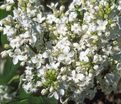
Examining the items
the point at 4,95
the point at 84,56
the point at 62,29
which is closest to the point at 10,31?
the point at 62,29

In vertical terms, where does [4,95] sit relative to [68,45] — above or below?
below

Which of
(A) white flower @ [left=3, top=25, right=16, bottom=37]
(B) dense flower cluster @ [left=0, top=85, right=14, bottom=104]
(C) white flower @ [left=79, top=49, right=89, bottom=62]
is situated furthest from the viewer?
(B) dense flower cluster @ [left=0, top=85, right=14, bottom=104]

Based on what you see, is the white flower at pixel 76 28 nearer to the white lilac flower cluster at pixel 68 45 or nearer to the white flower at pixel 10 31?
the white lilac flower cluster at pixel 68 45

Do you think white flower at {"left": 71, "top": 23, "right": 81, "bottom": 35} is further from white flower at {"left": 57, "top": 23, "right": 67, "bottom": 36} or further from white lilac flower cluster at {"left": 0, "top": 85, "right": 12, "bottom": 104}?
white lilac flower cluster at {"left": 0, "top": 85, "right": 12, "bottom": 104}

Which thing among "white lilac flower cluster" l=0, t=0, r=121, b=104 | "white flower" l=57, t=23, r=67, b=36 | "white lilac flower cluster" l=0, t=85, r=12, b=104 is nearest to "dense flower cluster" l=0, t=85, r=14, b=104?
"white lilac flower cluster" l=0, t=85, r=12, b=104

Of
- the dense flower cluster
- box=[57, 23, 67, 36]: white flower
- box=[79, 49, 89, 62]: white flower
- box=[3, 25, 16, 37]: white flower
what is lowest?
the dense flower cluster

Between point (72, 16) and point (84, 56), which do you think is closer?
point (84, 56)

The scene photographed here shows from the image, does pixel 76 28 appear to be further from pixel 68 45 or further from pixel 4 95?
pixel 4 95

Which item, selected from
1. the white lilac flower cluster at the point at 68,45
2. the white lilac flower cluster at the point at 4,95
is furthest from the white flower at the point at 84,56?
the white lilac flower cluster at the point at 4,95

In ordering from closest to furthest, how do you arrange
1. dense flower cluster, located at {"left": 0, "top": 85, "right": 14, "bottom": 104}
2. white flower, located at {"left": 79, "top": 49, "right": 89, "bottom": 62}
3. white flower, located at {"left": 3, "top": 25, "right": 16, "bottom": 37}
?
1. white flower, located at {"left": 79, "top": 49, "right": 89, "bottom": 62}
2. white flower, located at {"left": 3, "top": 25, "right": 16, "bottom": 37}
3. dense flower cluster, located at {"left": 0, "top": 85, "right": 14, "bottom": 104}
